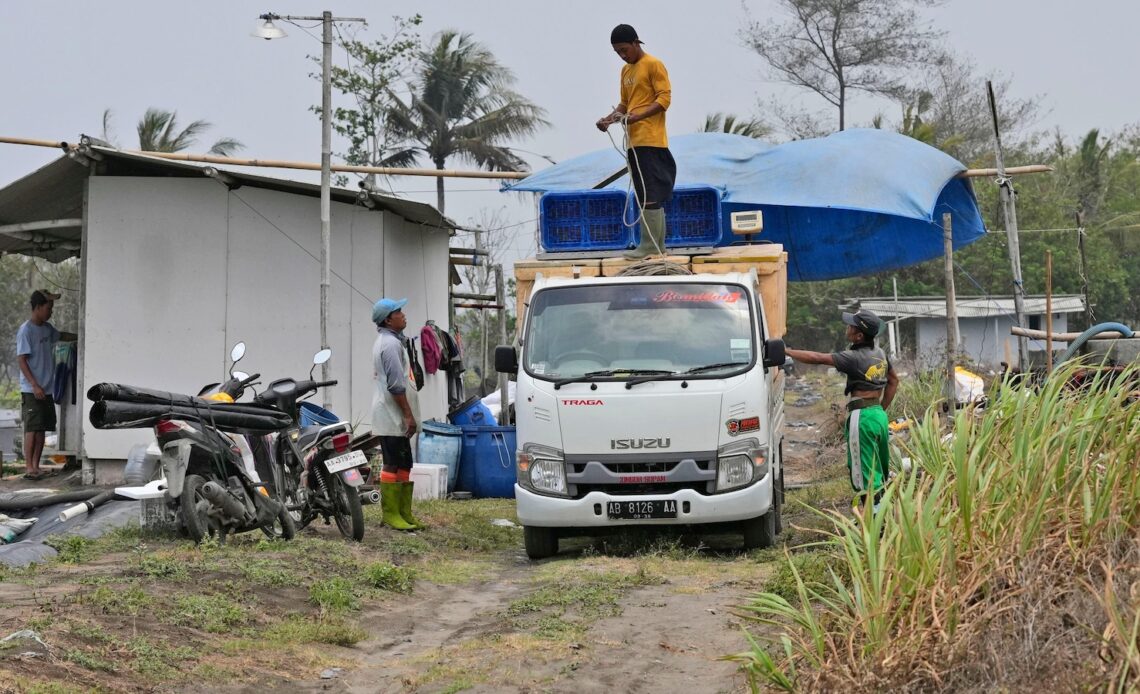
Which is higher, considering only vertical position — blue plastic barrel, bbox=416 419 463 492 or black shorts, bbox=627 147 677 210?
black shorts, bbox=627 147 677 210

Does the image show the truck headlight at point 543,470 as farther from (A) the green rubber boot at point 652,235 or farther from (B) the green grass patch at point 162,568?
(B) the green grass patch at point 162,568

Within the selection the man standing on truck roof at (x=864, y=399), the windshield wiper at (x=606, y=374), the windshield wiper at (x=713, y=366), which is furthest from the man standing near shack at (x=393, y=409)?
the man standing on truck roof at (x=864, y=399)

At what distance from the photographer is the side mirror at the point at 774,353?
9.48 meters

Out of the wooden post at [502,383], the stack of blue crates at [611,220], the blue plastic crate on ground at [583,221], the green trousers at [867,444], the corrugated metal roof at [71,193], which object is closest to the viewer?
the green trousers at [867,444]

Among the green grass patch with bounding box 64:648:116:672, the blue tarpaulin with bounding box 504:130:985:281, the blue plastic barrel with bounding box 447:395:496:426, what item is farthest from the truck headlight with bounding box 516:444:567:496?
the blue tarpaulin with bounding box 504:130:985:281

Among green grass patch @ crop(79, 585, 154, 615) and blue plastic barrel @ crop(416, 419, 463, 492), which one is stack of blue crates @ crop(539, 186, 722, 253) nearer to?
blue plastic barrel @ crop(416, 419, 463, 492)

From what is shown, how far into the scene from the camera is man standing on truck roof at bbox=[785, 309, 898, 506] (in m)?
9.01

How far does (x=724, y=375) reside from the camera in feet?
30.9

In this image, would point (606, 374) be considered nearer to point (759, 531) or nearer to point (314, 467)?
point (759, 531)

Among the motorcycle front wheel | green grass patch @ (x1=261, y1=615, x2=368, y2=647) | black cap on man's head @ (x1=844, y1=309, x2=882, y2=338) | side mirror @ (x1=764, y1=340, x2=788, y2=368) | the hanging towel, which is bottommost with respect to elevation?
green grass patch @ (x1=261, y1=615, x2=368, y2=647)

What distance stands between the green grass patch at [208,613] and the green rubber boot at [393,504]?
3918mm

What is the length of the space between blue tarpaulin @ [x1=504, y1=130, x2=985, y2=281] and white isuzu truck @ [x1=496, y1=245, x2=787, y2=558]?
15.3 ft

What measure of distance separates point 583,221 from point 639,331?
6.83 feet

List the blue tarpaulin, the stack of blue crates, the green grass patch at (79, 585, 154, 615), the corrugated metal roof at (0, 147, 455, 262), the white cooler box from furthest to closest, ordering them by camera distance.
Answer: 1. the corrugated metal roof at (0, 147, 455, 262)
2. the blue tarpaulin
3. the white cooler box
4. the stack of blue crates
5. the green grass patch at (79, 585, 154, 615)
